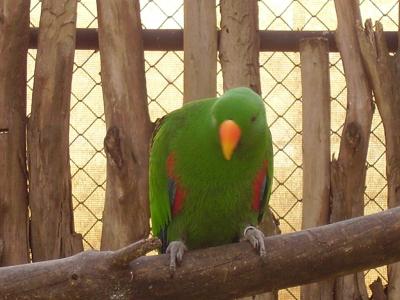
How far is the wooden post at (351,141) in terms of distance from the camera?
2227mm

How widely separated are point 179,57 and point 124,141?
0.52m

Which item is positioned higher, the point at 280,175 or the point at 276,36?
the point at 276,36

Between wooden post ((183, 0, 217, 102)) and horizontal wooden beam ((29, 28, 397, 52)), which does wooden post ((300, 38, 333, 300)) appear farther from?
wooden post ((183, 0, 217, 102))

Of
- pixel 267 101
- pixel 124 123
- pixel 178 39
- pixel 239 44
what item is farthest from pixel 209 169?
pixel 267 101

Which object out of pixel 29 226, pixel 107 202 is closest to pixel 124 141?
pixel 107 202

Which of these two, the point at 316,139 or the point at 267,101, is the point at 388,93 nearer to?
the point at 316,139

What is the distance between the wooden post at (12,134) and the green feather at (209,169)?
440 millimetres

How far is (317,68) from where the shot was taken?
226cm

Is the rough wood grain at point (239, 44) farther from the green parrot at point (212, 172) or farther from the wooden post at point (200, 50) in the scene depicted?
the green parrot at point (212, 172)

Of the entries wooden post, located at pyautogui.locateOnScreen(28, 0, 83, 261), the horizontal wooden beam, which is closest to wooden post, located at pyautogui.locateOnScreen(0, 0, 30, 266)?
wooden post, located at pyautogui.locateOnScreen(28, 0, 83, 261)

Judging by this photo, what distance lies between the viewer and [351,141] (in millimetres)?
2217

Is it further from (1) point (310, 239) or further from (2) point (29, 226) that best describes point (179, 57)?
(1) point (310, 239)

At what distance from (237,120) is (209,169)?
181 millimetres

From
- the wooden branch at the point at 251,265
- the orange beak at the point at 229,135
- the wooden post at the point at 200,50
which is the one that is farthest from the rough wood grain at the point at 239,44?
the wooden branch at the point at 251,265
